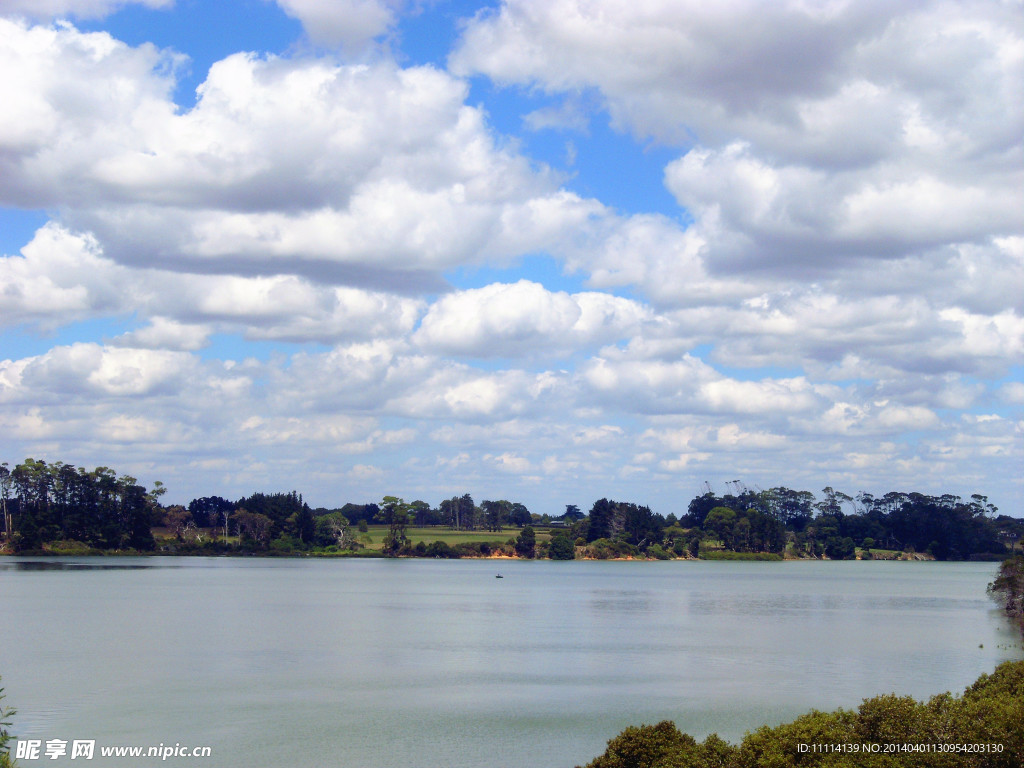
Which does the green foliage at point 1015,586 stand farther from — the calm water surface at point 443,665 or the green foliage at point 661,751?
the green foliage at point 661,751

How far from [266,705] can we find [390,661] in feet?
53.1

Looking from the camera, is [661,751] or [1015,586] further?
[1015,586]

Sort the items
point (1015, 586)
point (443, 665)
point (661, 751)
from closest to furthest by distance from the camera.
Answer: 1. point (661, 751)
2. point (443, 665)
3. point (1015, 586)

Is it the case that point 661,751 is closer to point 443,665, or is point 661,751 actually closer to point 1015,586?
point 443,665

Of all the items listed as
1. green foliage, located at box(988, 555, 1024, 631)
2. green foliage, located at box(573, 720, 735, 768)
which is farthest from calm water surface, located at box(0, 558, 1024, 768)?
green foliage, located at box(573, 720, 735, 768)

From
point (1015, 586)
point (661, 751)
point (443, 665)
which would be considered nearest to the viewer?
point (661, 751)

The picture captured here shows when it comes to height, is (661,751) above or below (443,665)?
above

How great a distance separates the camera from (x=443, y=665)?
5919 centimetres

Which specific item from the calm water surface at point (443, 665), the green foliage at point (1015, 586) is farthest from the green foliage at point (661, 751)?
the green foliage at point (1015, 586)

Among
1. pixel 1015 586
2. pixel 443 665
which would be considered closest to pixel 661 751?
pixel 443 665

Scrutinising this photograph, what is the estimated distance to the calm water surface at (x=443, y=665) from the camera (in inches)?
1558

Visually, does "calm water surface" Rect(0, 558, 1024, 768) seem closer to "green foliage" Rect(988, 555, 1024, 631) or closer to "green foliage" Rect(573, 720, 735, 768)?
"green foliage" Rect(988, 555, 1024, 631)

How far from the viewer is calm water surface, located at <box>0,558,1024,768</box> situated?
130 feet

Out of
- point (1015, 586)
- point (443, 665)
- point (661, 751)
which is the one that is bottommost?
point (443, 665)
